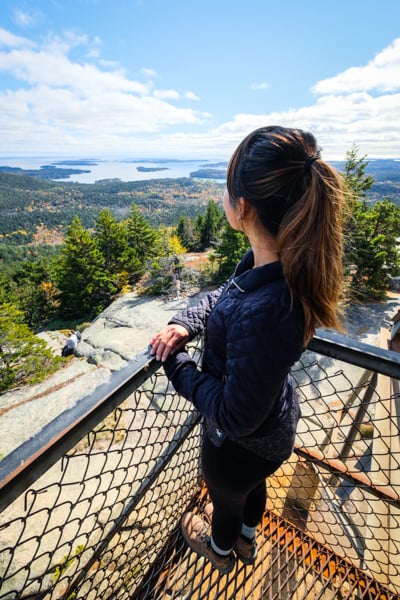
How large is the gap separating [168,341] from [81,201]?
186 m

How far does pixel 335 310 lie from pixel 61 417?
40.9 inches

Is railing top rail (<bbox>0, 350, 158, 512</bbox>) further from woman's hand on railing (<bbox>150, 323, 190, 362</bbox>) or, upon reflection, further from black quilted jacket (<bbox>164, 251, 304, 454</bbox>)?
black quilted jacket (<bbox>164, 251, 304, 454</bbox>)

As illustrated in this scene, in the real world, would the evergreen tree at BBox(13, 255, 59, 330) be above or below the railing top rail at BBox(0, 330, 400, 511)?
below

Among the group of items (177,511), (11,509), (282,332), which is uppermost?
(282,332)

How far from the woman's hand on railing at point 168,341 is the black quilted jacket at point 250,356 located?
5 cm

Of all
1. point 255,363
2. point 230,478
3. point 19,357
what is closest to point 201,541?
point 230,478

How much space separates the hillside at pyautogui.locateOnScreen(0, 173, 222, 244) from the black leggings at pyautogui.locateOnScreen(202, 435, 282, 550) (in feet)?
354

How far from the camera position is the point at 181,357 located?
4.14 ft

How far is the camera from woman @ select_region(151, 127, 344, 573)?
99cm

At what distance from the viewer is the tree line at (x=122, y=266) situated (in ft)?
36.3

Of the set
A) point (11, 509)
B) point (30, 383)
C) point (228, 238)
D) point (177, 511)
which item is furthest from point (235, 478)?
point (228, 238)

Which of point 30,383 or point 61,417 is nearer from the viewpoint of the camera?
point 61,417

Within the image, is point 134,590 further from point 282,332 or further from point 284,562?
point 282,332

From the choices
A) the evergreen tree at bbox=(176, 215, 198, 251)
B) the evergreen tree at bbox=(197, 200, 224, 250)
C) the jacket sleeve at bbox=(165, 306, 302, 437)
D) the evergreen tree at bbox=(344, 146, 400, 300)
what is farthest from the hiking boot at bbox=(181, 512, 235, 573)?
the evergreen tree at bbox=(176, 215, 198, 251)
